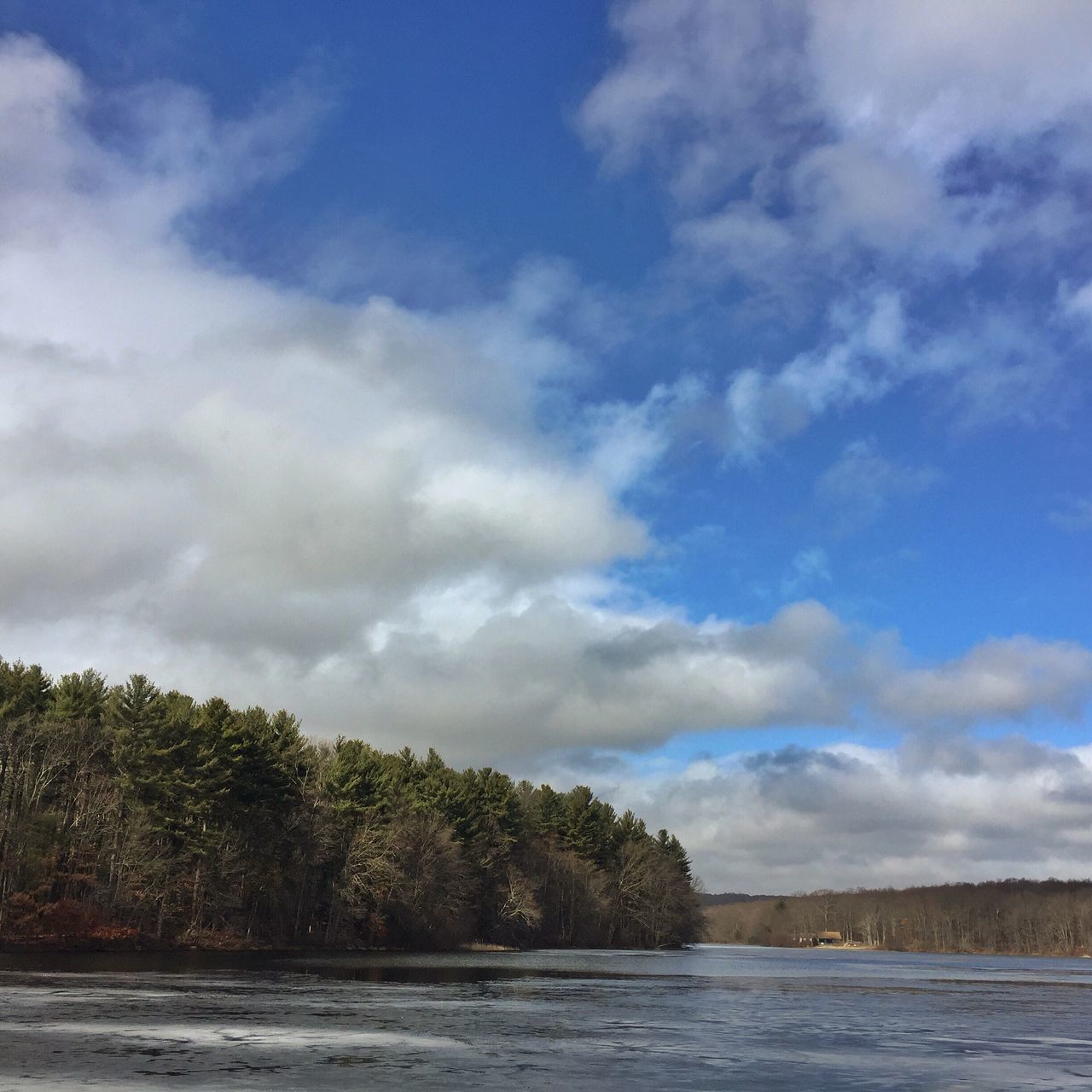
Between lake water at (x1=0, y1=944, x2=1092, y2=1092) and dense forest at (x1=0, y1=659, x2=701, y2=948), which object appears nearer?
lake water at (x1=0, y1=944, x2=1092, y2=1092)

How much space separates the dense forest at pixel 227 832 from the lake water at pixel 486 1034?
15.6m

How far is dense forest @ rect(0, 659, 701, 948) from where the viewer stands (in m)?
67.9

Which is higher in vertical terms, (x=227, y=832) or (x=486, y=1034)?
(x=227, y=832)

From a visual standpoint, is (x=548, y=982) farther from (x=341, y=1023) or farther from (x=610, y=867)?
(x=610, y=867)

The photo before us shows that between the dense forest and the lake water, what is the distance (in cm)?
1556

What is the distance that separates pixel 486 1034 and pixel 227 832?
55349 millimetres

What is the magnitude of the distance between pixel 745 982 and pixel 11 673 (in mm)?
56240

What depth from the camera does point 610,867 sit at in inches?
5861

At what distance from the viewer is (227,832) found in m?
77.7

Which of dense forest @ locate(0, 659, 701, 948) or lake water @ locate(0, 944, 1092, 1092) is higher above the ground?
dense forest @ locate(0, 659, 701, 948)

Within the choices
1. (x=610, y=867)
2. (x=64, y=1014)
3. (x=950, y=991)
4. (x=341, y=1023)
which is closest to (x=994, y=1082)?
(x=341, y=1023)

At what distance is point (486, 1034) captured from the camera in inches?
1095

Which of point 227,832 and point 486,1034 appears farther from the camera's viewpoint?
point 227,832

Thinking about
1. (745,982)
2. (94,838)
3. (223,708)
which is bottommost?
(745,982)
